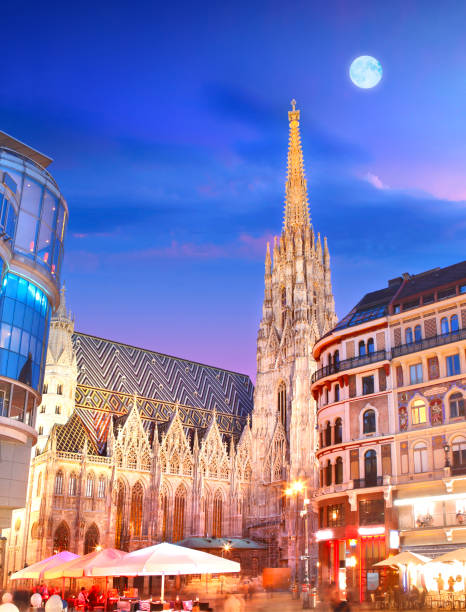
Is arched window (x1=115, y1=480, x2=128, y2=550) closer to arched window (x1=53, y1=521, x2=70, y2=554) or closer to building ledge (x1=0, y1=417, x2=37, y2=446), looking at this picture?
arched window (x1=53, y1=521, x2=70, y2=554)

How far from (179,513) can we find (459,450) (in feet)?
159

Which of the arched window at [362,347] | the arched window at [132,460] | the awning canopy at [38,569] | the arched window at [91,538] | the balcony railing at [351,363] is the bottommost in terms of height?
the awning canopy at [38,569]

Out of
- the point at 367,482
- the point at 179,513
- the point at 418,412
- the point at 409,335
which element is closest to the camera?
the point at 418,412

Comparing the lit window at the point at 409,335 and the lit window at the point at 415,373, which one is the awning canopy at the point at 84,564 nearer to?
the lit window at the point at 415,373

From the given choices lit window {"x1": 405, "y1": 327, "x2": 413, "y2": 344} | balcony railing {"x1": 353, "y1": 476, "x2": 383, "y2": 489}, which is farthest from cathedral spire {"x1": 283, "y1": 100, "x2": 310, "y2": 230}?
balcony railing {"x1": 353, "y1": 476, "x2": 383, "y2": 489}

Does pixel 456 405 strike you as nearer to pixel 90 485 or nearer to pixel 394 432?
pixel 394 432

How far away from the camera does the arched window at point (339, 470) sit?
38875 millimetres

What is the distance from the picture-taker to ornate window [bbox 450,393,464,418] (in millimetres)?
34188

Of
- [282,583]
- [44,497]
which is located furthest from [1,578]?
[282,583]

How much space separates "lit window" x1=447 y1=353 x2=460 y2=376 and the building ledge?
2168 centimetres

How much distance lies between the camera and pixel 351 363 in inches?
1575

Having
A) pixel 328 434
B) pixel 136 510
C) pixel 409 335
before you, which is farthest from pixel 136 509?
pixel 409 335

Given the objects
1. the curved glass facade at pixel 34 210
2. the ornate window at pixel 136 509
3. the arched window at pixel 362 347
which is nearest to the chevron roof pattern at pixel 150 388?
the ornate window at pixel 136 509

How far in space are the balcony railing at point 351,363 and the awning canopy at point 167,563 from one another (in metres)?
18.6
